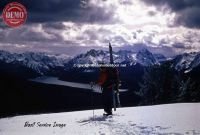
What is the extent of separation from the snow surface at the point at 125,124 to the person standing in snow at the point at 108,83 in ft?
1.73

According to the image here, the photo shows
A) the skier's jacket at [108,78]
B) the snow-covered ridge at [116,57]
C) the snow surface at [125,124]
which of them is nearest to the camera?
the snow surface at [125,124]

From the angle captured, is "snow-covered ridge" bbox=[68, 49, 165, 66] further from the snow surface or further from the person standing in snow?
the snow surface

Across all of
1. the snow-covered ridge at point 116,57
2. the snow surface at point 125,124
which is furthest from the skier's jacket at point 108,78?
the snow surface at point 125,124

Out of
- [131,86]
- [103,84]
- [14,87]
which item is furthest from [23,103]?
[103,84]

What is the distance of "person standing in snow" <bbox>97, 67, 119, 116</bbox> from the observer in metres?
13.3

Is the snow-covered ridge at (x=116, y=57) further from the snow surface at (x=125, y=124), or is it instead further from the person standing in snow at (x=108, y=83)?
the snow surface at (x=125, y=124)

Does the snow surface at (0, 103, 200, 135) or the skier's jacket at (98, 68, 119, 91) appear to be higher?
the skier's jacket at (98, 68, 119, 91)

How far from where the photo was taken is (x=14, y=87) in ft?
297

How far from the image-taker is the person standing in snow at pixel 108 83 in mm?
13296

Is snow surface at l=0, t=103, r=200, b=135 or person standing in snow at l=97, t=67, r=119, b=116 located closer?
snow surface at l=0, t=103, r=200, b=135

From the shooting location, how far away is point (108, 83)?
43.9 feet

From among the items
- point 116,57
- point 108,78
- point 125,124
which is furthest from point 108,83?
point 116,57

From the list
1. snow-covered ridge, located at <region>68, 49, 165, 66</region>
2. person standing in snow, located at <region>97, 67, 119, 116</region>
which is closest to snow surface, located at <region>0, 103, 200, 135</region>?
person standing in snow, located at <region>97, 67, 119, 116</region>

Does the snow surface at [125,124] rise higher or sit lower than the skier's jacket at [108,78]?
lower
